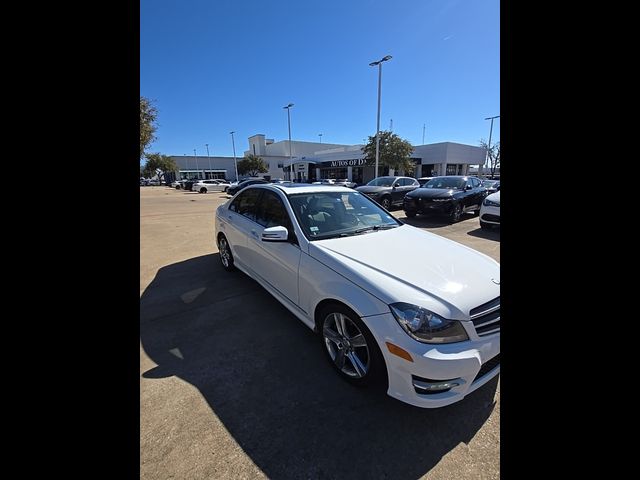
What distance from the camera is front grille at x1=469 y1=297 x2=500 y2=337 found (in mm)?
1955

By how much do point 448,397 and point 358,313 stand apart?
77 cm

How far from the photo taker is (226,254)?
4.83 metres

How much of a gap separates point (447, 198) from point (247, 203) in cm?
741

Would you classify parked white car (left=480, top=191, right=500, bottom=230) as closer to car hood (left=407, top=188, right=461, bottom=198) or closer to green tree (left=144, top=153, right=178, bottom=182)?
car hood (left=407, top=188, right=461, bottom=198)

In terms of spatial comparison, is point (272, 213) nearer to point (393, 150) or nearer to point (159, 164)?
point (393, 150)

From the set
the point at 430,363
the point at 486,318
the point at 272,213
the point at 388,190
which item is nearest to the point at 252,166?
the point at 388,190

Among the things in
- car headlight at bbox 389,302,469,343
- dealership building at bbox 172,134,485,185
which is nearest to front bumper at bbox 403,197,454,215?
car headlight at bbox 389,302,469,343

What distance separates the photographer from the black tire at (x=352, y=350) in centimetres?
203

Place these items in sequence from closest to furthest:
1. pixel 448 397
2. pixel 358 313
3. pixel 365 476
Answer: pixel 365 476 < pixel 448 397 < pixel 358 313

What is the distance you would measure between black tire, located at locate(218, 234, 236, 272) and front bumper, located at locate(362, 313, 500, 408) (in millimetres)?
3308

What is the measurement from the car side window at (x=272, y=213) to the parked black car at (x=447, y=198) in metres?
7.35

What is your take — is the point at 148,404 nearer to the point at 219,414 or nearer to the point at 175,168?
the point at 219,414
